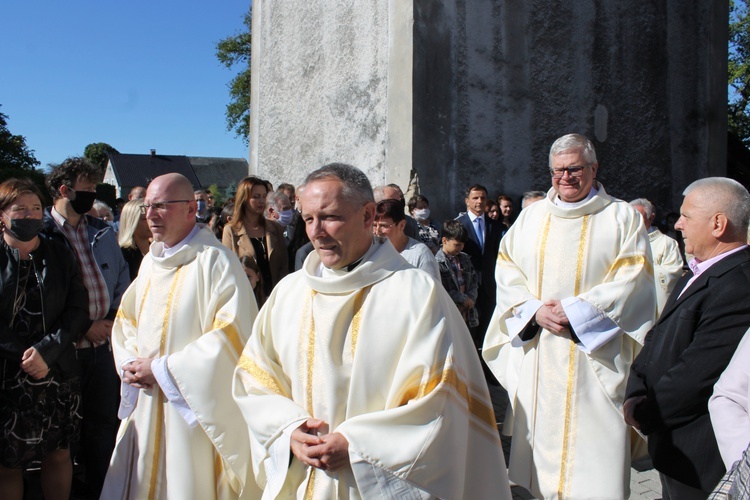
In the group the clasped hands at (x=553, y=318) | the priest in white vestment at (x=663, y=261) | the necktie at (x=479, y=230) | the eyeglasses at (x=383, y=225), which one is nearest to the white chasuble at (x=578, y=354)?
the clasped hands at (x=553, y=318)

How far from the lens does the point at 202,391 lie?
311 cm

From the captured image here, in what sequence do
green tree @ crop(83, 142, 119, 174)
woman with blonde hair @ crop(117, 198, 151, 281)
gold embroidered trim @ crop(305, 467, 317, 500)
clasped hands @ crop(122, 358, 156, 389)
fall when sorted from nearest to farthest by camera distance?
gold embroidered trim @ crop(305, 467, 317, 500), clasped hands @ crop(122, 358, 156, 389), woman with blonde hair @ crop(117, 198, 151, 281), green tree @ crop(83, 142, 119, 174)

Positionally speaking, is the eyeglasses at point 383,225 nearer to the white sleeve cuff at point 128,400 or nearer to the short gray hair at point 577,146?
the short gray hair at point 577,146

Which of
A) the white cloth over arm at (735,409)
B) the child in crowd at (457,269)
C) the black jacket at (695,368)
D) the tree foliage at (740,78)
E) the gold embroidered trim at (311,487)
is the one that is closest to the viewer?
the white cloth over arm at (735,409)

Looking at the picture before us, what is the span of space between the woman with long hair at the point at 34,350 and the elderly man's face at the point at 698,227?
312cm

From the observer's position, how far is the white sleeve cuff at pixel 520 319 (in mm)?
3949

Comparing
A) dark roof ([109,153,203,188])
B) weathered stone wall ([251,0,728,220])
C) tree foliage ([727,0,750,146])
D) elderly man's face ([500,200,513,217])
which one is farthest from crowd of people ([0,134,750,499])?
dark roof ([109,153,203,188])

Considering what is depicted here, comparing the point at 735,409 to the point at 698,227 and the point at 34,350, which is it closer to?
the point at 698,227

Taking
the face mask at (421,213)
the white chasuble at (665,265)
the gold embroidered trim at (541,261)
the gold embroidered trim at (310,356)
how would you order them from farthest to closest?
the face mask at (421,213) < the white chasuble at (665,265) < the gold embroidered trim at (541,261) < the gold embroidered trim at (310,356)

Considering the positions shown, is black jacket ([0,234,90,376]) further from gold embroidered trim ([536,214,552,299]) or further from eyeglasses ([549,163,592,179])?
eyeglasses ([549,163,592,179])

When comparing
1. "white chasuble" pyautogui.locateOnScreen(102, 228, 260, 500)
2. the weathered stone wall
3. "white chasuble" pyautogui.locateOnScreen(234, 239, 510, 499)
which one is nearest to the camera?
"white chasuble" pyautogui.locateOnScreen(234, 239, 510, 499)

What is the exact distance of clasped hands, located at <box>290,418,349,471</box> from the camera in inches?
86.6

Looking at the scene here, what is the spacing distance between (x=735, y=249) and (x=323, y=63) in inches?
297

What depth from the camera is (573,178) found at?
4.01 meters
